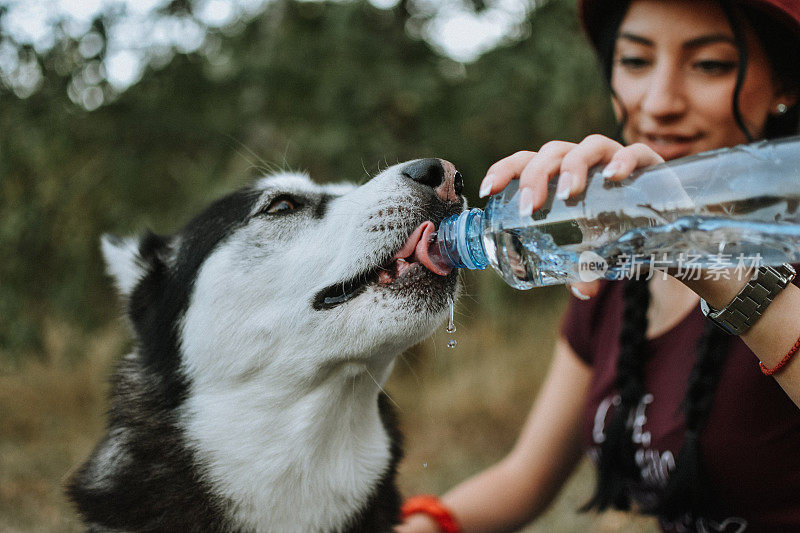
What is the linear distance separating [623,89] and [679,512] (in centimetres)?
142

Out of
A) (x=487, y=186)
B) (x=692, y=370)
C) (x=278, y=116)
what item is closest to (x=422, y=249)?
(x=487, y=186)

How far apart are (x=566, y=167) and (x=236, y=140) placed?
315cm

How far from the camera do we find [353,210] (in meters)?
1.82

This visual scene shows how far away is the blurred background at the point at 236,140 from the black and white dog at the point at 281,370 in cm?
223

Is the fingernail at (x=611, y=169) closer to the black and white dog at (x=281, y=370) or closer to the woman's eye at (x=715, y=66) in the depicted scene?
the black and white dog at (x=281, y=370)

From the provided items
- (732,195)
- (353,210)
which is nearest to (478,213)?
(353,210)

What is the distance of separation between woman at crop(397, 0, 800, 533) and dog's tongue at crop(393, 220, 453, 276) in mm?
380

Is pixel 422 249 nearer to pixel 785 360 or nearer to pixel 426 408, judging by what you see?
pixel 785 360

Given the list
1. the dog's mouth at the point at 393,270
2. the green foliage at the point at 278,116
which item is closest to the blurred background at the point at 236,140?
the green foliage at the point at 278,116

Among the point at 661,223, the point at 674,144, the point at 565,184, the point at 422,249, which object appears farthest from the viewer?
the point at 674,144

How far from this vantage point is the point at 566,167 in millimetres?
1266

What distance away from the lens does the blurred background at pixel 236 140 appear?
4.04m

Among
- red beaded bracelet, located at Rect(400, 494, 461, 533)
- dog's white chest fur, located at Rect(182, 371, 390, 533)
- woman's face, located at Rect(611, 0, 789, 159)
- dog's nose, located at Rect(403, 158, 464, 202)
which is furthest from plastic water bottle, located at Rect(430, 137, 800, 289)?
red beaded bracelet, located at Rect(400, 494, 461, 533)

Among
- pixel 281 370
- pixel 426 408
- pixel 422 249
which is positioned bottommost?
pixel 426 408
